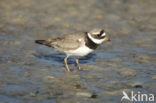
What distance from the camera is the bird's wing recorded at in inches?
390

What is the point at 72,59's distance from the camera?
11609 millimetres

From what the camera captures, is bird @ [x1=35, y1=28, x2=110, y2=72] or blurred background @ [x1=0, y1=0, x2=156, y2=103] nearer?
blurred background @ [x1=0, y1=0, x2=156, y2=103]

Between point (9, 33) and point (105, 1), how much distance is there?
6707 mm

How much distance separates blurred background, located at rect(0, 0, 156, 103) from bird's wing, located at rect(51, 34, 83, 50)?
77 cm

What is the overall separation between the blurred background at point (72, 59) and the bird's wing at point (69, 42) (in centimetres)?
77

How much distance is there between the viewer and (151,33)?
13.8 meters

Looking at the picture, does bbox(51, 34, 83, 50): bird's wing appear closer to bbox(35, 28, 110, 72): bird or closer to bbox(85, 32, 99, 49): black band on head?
bbox(35, 28, 110, 72): bird

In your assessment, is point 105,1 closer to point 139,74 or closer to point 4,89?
point 139,74

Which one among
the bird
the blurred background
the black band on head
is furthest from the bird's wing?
the blurred background

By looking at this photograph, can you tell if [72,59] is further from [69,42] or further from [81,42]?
[81,42]

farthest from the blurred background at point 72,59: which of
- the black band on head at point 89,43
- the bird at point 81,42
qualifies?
the black band on head at point 89,43

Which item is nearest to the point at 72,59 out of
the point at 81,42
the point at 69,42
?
the point at 69,42

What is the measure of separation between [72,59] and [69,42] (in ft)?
5.61

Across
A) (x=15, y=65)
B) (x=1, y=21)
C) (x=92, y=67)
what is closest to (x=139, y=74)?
(x=92, y=67)
